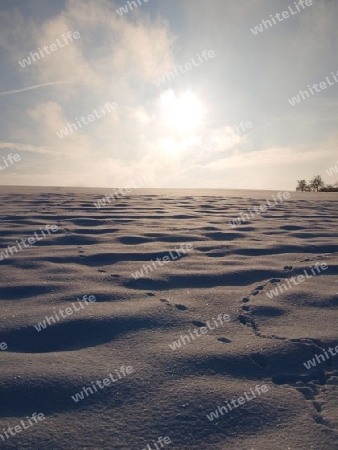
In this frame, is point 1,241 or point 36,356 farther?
point 1,241

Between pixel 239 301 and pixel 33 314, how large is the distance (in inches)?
39.1

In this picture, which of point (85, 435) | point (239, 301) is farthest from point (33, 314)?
point (239, 301)

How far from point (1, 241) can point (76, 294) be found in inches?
59.7

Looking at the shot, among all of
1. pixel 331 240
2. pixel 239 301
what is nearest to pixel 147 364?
pixel 239 301

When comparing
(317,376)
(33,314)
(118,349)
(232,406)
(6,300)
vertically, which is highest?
(6,300)

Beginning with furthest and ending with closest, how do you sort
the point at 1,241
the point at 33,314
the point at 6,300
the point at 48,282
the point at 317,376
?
1. the point at 1,241
2. the point at 48,282
3. the point at 6,300
4. the point at 33,314
5. the point at 317,376

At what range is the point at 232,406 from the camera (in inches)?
41.8

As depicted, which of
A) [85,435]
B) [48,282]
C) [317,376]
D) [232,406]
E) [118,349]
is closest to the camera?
[85,435]

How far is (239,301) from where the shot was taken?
72.8 inches

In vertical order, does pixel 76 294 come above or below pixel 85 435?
above

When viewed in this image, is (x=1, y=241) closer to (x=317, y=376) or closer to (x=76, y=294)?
(x=76, y=294)

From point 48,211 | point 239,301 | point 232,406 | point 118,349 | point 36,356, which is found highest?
point 48,211

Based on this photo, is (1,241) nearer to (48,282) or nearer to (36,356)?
(48,282)

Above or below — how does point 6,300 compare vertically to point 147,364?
above
